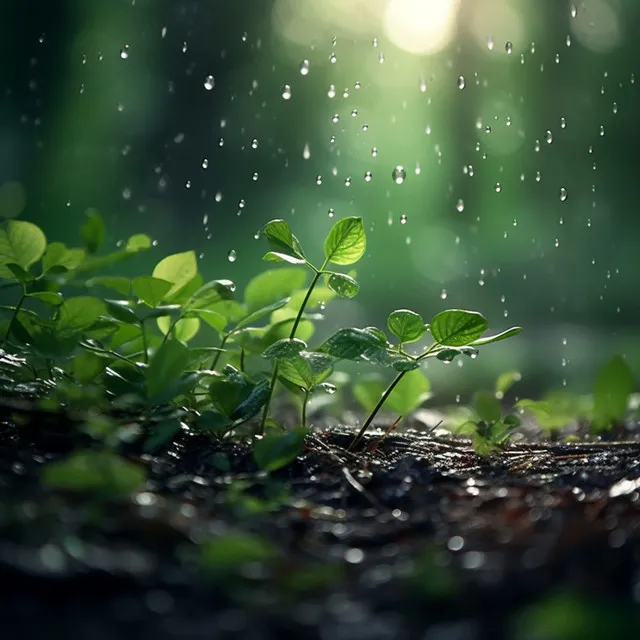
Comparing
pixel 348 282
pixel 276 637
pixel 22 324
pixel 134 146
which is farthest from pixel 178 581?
pixel 134 146

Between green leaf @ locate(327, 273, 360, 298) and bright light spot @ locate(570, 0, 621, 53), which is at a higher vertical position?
bright light spot @ locate(570, 0, 621, 53)

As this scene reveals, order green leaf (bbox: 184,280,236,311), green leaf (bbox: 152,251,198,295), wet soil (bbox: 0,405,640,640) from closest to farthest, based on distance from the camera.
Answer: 1. wet soil (bbox: 0,405,640,640)
2. green leaf (bbox: 184,280,236,311)
3. green leaf (bbox: 152,251,198,295)

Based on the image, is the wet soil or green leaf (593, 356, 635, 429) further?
green leaf (593, 356, 635, 429)

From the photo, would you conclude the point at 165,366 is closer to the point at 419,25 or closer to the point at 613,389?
the point at 613,389

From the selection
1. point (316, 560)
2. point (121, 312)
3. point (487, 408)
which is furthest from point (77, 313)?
point (487, 408)

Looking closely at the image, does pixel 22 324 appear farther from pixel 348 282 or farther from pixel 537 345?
pixel 537 345

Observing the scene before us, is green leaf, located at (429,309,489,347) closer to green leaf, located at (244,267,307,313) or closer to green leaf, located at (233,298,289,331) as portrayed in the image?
green leaf, located at (233,298,289,331)

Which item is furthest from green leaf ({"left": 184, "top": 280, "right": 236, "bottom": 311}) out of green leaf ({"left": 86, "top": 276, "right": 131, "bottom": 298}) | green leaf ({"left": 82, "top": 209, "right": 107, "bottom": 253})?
green leaf ({"left": 82, "top": 209, "right": 107, "bottom": 253})

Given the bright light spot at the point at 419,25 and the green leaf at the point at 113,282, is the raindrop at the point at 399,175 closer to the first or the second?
the green leaf at the point at 113,282
